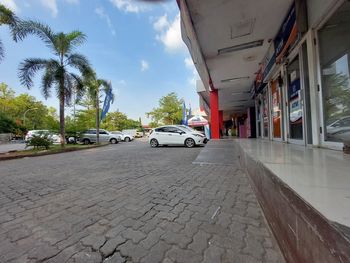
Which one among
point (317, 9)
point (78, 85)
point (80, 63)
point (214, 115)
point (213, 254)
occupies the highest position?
point (80, 63)

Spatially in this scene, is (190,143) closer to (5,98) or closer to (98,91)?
(98,91)

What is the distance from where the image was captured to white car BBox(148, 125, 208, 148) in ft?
42.9

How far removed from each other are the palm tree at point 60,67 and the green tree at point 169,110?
95.7 feet

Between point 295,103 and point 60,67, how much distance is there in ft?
42.9

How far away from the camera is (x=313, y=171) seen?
2033 millimetres

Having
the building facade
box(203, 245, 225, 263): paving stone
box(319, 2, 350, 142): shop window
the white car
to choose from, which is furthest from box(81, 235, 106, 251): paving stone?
the white car

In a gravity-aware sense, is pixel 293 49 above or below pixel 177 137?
above

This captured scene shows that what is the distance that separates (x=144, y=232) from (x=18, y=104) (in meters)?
52.7

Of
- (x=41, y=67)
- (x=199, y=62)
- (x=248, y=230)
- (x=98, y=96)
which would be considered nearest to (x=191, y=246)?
(x=248, y=230)

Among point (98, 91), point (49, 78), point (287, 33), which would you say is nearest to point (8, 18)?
point (49, 78)

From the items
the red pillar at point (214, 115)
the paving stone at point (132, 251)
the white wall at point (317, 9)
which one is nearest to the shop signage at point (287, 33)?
the white wall at point (317, 9)

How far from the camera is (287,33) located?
16.1 ft

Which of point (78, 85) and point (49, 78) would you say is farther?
point (78, 85)

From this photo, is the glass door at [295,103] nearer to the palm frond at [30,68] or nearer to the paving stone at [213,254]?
the paving stone at [213,254]
